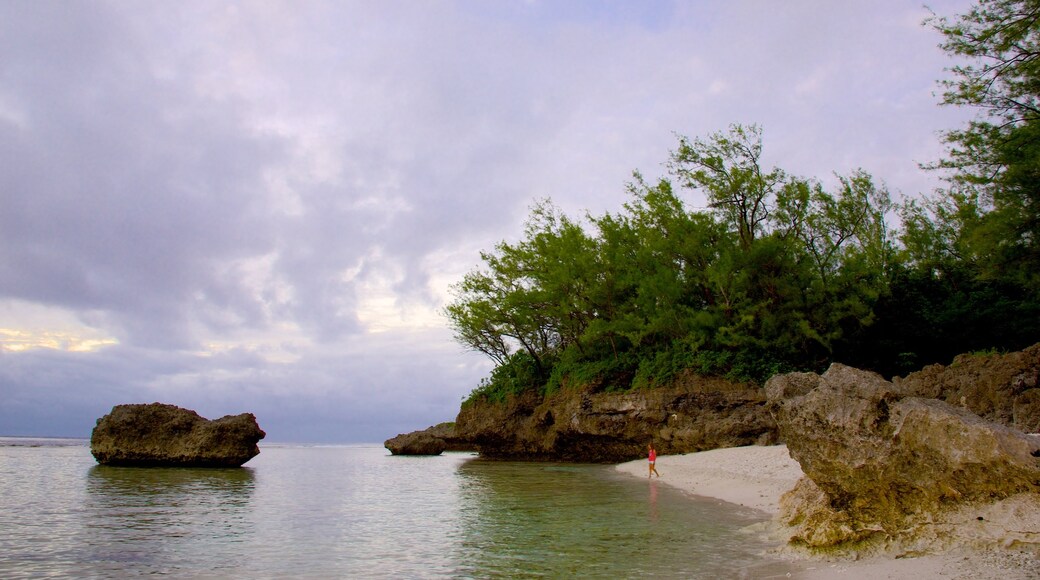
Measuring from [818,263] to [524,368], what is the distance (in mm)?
21673

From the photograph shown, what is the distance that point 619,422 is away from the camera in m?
34.0

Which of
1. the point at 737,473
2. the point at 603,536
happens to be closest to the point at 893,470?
the point at 603,536

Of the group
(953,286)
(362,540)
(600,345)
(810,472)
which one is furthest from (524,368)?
(810,472)

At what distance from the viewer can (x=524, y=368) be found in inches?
1781

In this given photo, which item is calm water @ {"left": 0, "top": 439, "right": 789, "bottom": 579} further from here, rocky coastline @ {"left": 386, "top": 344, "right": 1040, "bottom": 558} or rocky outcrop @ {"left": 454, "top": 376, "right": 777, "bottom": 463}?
rocky outcrop @ {"left": 454, "top": 376, "right": 777, "bottom": 463}

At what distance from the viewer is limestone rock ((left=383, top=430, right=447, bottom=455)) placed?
2116 inches

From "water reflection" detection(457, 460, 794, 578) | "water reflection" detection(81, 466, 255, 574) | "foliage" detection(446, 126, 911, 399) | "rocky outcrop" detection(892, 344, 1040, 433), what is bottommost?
"water reflection" detection(457, 460, 794, 578)

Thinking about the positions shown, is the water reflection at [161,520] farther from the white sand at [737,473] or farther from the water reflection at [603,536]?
the white sand at [737,473]

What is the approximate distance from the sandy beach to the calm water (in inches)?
29.9

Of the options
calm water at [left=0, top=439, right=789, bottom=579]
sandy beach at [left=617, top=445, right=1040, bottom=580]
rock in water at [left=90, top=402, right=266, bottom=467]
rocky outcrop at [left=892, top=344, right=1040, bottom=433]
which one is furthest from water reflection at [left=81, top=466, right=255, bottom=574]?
rocky outcrop at [left=892, top=344, right=1040, bottom=433]

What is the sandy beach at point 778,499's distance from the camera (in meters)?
5.90

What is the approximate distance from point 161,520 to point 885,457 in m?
13.8

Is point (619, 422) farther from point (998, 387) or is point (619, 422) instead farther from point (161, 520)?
point (161, 520)

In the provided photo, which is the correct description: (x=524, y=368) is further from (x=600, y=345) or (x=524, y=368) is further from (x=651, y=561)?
(x=651, y=561)
